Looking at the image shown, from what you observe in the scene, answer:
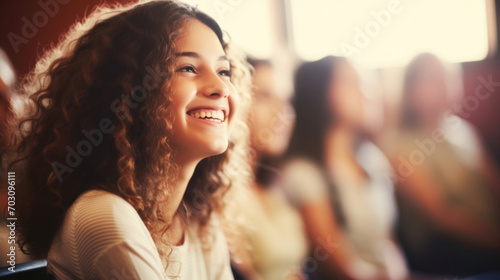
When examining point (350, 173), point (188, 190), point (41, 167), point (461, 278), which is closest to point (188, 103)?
point (188, 190)

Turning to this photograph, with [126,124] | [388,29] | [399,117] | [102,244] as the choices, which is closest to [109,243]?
[102,244]

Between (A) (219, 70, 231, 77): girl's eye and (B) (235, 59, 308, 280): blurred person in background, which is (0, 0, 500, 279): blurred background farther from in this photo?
(A) (219, 70, 231, 77): girl's eye

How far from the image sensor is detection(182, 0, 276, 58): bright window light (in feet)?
4.69

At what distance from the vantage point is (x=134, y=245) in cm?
106

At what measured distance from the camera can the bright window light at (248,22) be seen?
143 cm

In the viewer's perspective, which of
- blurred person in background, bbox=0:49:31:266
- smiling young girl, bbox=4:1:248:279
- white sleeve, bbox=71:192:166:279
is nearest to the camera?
white sleeve, bbox=71:192:166:279

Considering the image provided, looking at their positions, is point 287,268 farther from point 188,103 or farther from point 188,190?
point 188,103

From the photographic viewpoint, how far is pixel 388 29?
151 cm

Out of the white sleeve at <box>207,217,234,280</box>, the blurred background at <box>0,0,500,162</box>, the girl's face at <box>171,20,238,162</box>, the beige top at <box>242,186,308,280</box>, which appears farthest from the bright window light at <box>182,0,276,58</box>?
the white sleeve at <box>207,217,234,280</box>

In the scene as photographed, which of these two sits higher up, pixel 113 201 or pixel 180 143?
pixel 180 143

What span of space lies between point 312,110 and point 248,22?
1.24ft

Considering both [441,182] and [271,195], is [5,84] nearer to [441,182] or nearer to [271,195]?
[271,195]

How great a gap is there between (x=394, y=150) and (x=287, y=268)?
1.85 ft

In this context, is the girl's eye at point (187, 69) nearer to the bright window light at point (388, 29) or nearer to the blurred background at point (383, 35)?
the blurred background at point (383, 35)
